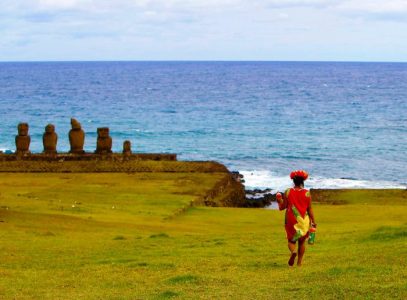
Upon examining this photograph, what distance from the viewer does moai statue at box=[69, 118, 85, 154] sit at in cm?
6375

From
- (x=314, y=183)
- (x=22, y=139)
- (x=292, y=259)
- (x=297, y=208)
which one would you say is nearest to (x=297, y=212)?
(x=297, y=208)

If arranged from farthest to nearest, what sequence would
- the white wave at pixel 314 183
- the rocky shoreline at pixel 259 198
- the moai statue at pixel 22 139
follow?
the moai statue at pixel 22 139
the white wave at pixel 314 183
the rocky shoreline at pixel 259 198

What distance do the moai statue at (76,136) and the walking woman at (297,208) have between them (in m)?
46.2

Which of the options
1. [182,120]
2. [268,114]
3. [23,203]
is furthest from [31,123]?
[23,203]

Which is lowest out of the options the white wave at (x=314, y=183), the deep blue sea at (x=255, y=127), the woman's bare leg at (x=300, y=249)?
the deep blue sea at (x=255, y=127)

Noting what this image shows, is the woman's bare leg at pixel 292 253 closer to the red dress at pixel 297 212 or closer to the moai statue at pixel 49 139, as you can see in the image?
the red dress at pixel 297 212

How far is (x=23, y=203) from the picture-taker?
39719mm

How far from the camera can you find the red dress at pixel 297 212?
18453 millimetres

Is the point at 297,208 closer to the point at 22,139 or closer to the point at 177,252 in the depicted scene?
the point at 177,252

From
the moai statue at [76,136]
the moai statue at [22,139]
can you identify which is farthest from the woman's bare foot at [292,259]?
the moai statue at [22,139]

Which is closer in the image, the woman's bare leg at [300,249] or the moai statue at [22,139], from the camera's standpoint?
the woman's bare leg at [300,249]

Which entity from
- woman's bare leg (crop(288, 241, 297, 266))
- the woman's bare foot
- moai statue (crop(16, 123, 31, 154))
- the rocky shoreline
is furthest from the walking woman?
moai statue (crop(16, 123, 31, 154))

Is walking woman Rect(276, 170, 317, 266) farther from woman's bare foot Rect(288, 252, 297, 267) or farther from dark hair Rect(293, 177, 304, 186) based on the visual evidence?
woman's bare foot Rect(288, 252, 297, 267)

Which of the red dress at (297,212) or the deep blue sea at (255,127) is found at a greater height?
the red dress at (297,212)
